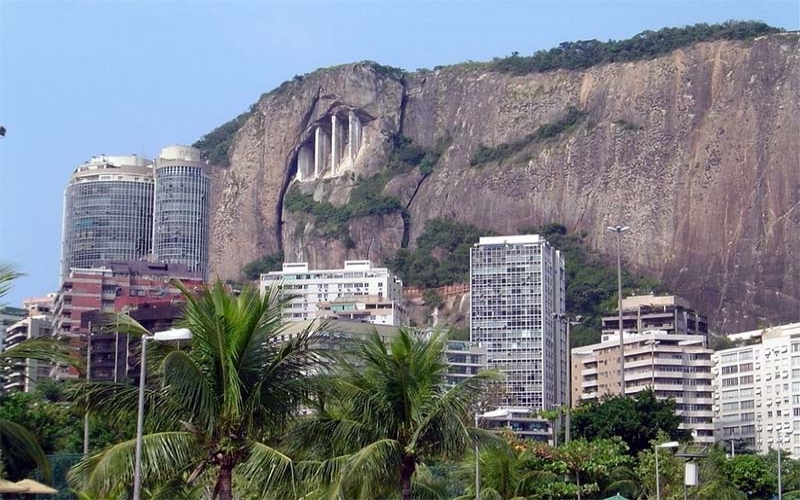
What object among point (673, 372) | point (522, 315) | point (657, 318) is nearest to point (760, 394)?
point (673, 372)

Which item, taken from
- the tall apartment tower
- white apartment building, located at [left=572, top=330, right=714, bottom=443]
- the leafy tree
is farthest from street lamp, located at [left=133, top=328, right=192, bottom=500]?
the tall apartment tower

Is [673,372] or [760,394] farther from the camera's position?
[673,372]

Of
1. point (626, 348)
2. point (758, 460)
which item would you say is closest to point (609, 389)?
point (626, 348)

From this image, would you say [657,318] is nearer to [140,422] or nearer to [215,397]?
[215,397]

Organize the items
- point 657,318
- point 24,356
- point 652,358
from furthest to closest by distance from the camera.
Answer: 1. point 657,318
2. point 652,358
3. point 24,356

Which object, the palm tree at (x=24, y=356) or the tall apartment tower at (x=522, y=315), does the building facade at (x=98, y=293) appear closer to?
the tall apartment tower at (x=522, y=315)

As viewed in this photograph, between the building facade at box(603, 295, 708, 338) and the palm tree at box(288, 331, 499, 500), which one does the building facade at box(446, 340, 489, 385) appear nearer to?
the building facade at box(603, 295, 708, 338)
